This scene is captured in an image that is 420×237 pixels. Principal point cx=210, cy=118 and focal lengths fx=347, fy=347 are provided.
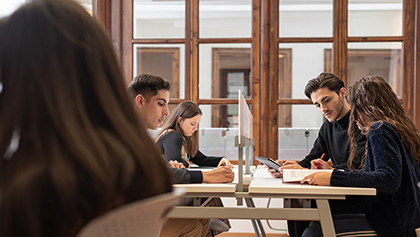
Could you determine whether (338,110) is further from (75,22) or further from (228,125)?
(75,22)

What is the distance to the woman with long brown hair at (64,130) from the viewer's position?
0.32 metres

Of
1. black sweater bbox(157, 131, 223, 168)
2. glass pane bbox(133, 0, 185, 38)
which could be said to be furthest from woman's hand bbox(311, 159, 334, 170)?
glass pane bbox(133, 0, 185, 38)

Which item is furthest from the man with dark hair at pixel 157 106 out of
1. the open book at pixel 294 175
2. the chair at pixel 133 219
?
the chair at pixel 133 219

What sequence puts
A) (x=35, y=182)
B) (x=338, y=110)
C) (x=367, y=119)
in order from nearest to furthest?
(x=35, y=182)
(x=367, y=119)
(x=338, y=110)

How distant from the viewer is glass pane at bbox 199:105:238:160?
2.95 m

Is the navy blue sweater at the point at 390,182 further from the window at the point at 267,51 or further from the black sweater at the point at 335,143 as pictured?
the window at the point at 267,51

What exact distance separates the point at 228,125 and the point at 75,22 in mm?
2589

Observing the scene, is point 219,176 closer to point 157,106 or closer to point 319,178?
point 319,178

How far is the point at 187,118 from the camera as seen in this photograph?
2.20 meters

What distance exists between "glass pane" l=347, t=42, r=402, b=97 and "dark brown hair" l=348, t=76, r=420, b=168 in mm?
1425

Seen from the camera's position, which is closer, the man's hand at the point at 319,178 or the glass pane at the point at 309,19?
the man's hand at the point at 319,178

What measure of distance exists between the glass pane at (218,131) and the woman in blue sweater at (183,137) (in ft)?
1.47

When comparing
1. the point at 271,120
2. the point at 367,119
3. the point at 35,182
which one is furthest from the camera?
the point at 271,120

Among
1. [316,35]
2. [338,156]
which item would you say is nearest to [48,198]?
[338,156]
